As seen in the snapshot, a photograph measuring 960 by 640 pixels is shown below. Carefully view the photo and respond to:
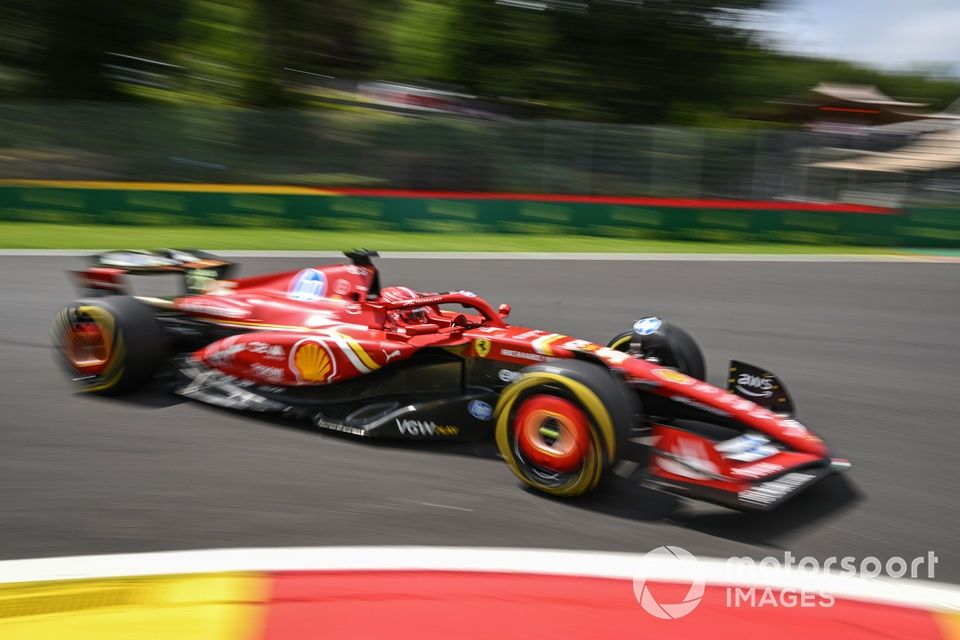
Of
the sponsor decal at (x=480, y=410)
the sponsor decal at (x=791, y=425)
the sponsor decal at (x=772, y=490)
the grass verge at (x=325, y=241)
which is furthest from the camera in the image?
the grass verge at (x=325, y=241)

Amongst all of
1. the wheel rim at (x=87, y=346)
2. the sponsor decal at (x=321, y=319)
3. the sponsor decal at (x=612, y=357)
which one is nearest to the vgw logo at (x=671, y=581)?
the sponsor decal at (x=612, y=357)

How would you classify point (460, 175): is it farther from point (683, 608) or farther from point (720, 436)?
point (683, 608)

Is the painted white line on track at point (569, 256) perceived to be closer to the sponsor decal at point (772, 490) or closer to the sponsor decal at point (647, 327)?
the sponsor decal at point (647, 327)

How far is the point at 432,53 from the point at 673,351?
18.7 metres

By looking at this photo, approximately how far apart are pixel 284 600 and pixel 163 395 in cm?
276

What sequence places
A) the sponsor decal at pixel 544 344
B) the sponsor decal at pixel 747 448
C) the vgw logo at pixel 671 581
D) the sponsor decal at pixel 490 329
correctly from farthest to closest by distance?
the sponsor decal at pixel 490 329
the sponsor decal at pixel 544 344
the sponsor decal at pixel 747 448
the vgw logo at pixel 671 581

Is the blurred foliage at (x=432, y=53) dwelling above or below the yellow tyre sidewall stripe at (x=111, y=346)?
above

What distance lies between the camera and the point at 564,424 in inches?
164

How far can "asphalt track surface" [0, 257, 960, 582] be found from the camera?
3955 mm

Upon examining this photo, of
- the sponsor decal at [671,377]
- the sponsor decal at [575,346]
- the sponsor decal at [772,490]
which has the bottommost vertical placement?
the sponsor decal at [772,490]

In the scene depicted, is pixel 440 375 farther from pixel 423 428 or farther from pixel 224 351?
pixel 224 351

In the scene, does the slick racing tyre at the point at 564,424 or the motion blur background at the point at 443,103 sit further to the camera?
the motion blur background at the point at 443,103

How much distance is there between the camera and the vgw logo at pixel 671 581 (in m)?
3.38

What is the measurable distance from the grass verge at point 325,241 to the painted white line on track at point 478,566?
29.3 feet
